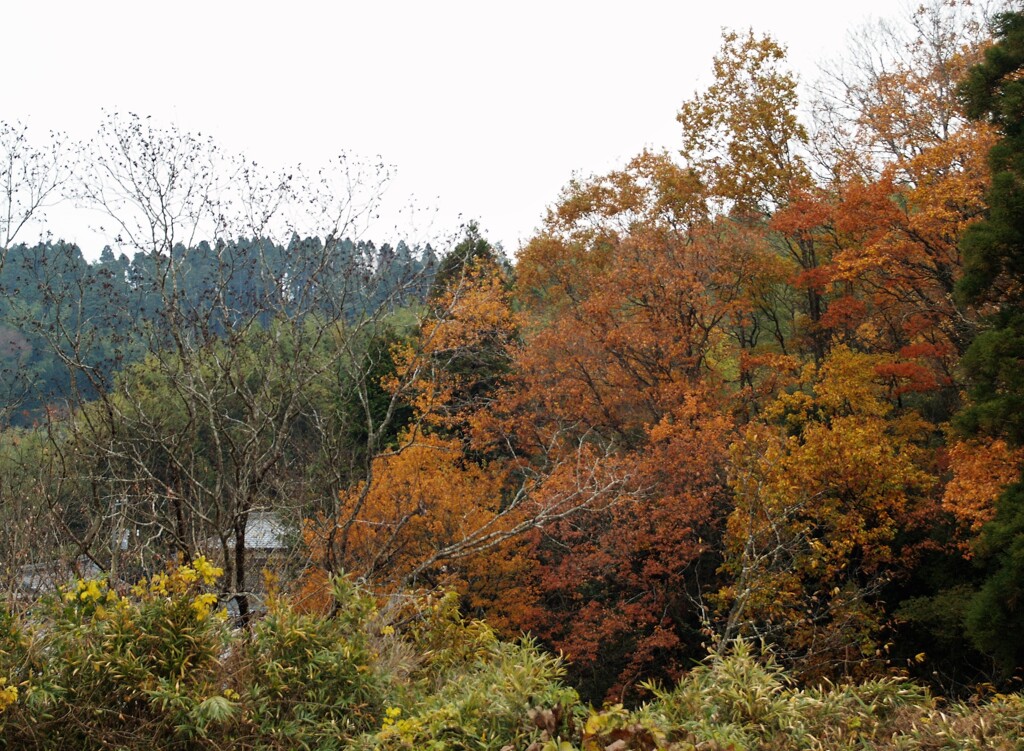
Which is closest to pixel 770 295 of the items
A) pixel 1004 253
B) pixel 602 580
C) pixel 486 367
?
pixel 486 367

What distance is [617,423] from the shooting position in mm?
18812

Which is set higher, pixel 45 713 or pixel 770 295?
pixel 770 295

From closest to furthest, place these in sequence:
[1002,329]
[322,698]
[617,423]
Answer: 1. [322,698]
2. [1002,329]
3. [617,423]

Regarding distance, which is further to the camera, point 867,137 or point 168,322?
point 867,137

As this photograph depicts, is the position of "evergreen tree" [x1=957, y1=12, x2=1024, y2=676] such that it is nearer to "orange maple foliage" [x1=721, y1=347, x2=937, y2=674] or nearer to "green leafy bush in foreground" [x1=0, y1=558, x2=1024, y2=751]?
"orange maple foliage" [x1=721, y1=347, x2=937, y2=674]

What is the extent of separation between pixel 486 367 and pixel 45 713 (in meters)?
17.3

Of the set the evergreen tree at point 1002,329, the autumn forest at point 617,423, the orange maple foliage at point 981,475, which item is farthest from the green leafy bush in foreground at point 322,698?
the orange maple foliage at point 981,475

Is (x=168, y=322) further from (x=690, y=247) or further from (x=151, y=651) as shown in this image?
(x=690, y=247)

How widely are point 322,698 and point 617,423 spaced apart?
48.1 feet

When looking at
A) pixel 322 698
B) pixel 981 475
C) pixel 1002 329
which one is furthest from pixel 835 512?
pixel 322 698

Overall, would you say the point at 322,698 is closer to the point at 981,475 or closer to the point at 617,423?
the point at 981,475

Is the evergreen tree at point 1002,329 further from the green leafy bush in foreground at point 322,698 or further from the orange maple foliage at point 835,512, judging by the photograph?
the green leafy bush in foreground at point 322,698

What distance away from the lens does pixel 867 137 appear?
17.7m

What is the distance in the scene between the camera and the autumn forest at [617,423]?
7.09 meters
